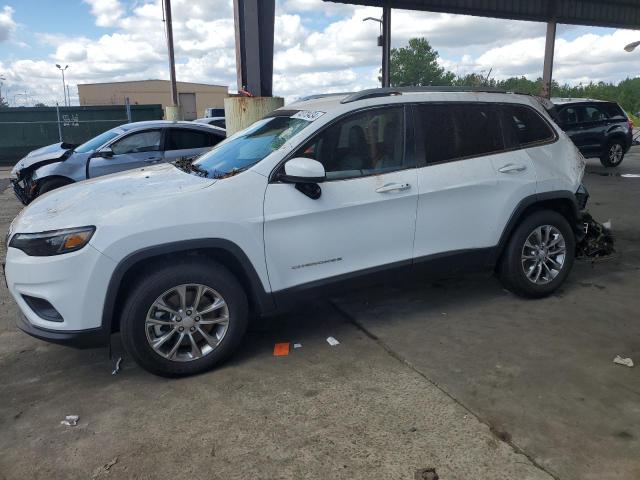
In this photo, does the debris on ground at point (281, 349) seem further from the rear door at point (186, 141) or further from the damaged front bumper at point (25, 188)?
the damaged front bumper at point (25, 188)

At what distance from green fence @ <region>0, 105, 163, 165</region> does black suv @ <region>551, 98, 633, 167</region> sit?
1317cm

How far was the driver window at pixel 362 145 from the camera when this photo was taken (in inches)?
147

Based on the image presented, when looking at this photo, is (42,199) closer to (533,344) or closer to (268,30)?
(533,344)

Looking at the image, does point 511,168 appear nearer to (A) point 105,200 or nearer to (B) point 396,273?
(B) point 396,273

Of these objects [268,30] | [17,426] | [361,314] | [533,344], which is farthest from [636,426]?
[268,30]

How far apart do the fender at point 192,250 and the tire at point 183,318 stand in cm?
9

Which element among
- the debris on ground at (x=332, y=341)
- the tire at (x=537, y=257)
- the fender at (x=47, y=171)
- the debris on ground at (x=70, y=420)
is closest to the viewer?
the debris on ground at (x=70, y=420)

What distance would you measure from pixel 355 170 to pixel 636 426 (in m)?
2.33

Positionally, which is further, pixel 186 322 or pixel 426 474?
pixel 186 322

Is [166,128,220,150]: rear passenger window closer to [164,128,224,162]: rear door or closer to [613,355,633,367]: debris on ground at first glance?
[164,128,224,162]: rear door

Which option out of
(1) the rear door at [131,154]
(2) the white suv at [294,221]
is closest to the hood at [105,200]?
(2) the white suv at [294,221]

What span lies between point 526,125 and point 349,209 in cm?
199

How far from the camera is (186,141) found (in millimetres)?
8672

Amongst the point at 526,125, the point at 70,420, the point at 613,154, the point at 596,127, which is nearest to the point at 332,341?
the point at 70,420
